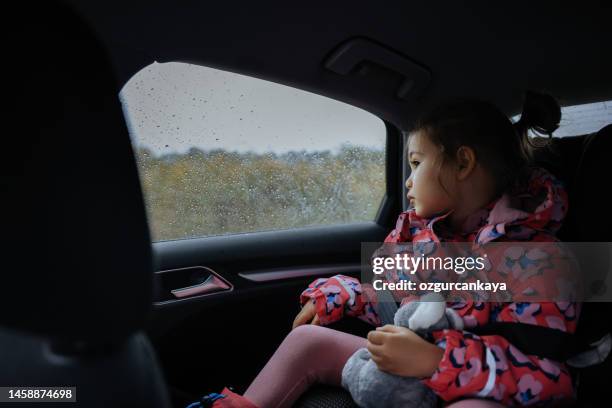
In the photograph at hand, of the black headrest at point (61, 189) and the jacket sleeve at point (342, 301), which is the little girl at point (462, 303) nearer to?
the jacket sleeve at point (342, 301)

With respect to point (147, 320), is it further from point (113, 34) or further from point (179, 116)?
point (179, 116)

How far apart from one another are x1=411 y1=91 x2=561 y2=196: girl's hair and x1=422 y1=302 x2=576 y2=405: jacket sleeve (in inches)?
15.2

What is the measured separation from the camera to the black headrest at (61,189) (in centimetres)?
51

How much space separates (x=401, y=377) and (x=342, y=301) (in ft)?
1.34

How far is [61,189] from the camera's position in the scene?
A: 51cm

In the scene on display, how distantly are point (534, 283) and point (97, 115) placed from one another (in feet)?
3.13

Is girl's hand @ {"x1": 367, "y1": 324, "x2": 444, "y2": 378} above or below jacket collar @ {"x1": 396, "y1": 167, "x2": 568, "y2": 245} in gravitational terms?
below

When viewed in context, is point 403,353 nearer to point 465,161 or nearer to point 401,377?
point 401,377

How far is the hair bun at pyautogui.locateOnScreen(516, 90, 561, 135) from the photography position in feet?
4.67

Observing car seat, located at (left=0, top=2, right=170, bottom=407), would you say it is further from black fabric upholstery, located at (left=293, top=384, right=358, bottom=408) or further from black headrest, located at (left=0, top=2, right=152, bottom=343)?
black fabric upholstery, located at (left=293, top=384, right=358, bottom=408)

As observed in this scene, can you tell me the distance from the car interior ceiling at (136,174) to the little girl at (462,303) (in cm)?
9

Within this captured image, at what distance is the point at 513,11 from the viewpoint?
1.39 metres

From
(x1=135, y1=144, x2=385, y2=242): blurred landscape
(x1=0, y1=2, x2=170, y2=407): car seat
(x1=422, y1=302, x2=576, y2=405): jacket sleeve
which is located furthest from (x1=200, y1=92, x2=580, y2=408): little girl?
(x1=0, y1=2, x2=170, y2=407): car seat

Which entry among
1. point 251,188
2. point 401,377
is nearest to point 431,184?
point 401,377
